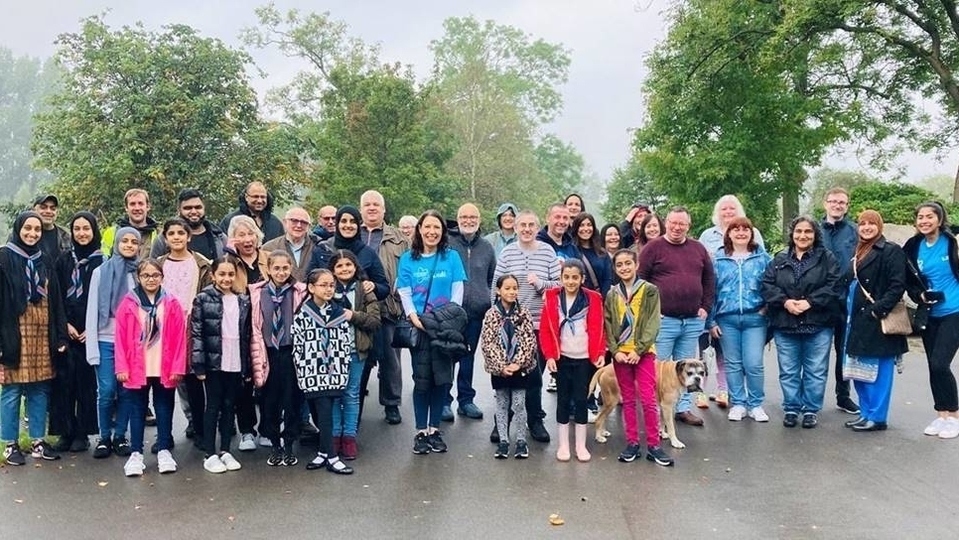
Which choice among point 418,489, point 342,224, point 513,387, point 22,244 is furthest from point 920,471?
point 22,244

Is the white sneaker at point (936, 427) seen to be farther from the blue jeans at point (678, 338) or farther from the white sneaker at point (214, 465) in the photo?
the white sneaker at point (214, 465)

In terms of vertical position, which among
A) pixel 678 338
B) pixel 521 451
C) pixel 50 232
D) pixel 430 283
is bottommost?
pixel 521 451

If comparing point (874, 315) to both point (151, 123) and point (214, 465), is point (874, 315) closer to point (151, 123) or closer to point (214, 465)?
point (214, 465)

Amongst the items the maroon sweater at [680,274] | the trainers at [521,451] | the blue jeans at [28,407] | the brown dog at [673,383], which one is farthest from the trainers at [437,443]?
the blue jeans at [28,407]

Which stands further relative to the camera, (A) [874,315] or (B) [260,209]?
(B) [260,209]

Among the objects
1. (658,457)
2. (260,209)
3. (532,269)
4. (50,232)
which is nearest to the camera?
(658,457)

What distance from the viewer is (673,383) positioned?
22.0 ft

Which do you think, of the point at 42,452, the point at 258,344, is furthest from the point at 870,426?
the point at 42,452

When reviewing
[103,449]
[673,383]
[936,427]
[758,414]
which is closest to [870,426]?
[936,427]

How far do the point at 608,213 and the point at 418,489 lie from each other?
34.2 m

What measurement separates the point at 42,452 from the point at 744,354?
20.9 ft

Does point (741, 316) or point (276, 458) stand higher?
point (741, 316)

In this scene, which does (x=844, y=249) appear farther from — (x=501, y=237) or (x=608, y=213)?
(x=608, y=213)

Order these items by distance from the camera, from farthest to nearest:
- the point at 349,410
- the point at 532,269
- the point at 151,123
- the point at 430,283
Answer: the point at 151,123 → the point at 532,269 → the point at 430,283 → the point at 349,410
